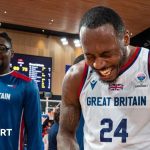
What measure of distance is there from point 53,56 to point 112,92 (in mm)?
11012

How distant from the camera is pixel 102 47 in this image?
5.61ft

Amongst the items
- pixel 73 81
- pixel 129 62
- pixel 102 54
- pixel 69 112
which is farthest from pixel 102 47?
pixel 69 112

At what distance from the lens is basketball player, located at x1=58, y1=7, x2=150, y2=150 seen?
175 cm

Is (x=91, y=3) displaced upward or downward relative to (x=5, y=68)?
upward

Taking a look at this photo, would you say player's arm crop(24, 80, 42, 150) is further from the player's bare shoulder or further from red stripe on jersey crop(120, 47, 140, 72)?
red stripe on jersey crop(120, 47, 140, 72)

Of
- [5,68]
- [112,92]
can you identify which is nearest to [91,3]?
[5,68]

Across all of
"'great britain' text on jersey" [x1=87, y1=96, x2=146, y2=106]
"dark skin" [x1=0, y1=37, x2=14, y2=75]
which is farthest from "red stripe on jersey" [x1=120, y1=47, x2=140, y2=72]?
"dark skin" [x1=0, y1=37, x2=14, y2=75]

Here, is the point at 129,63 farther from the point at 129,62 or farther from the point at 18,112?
the point at 18,112

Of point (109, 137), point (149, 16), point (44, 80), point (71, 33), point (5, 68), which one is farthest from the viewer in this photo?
point (71, 33)

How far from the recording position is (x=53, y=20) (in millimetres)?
10859

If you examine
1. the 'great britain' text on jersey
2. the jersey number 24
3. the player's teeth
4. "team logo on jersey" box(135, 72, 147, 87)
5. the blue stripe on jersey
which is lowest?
the jersey number 24

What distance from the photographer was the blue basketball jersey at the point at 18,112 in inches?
114

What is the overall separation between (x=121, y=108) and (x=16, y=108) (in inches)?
47.0

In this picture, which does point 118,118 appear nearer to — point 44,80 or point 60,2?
point 60,2
